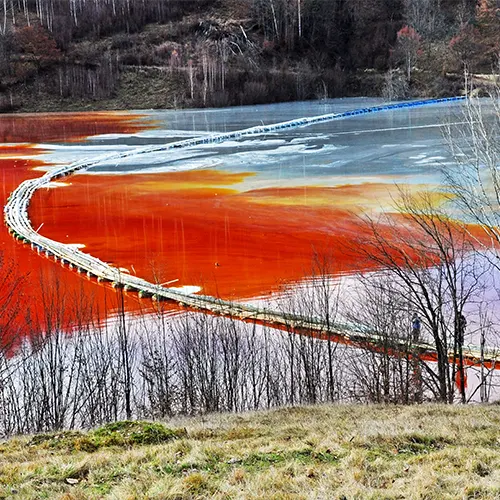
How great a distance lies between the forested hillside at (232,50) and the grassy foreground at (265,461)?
64.9m

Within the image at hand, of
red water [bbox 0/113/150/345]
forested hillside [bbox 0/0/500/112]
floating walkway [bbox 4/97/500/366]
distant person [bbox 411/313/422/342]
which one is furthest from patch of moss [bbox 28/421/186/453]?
forested hillside [bbox 0/0/500/112]

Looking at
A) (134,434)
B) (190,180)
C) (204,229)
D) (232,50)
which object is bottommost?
(134,434)

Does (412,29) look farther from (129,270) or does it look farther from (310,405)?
(310,405)

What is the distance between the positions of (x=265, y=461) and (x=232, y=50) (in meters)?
77.1

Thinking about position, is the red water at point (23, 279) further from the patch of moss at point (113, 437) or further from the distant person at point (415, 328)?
the distant person at point (415, 328)

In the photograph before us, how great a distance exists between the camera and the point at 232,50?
79688 mm

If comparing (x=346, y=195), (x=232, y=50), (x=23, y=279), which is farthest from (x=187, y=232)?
(x=232, y=50)

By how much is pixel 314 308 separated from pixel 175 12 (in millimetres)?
79914

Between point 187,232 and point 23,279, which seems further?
point 187,232

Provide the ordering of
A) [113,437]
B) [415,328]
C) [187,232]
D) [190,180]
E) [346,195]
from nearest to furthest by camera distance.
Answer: [113,437], [415,328], [187,232], [346,195], [190,180]

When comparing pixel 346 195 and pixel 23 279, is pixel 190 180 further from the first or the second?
pixel 23 279

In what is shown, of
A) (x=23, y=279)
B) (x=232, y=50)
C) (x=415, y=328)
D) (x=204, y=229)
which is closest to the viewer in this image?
(x=415, y=328)

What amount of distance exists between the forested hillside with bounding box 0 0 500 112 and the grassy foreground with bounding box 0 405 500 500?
64.9 metres

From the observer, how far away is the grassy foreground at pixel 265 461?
569 cm
